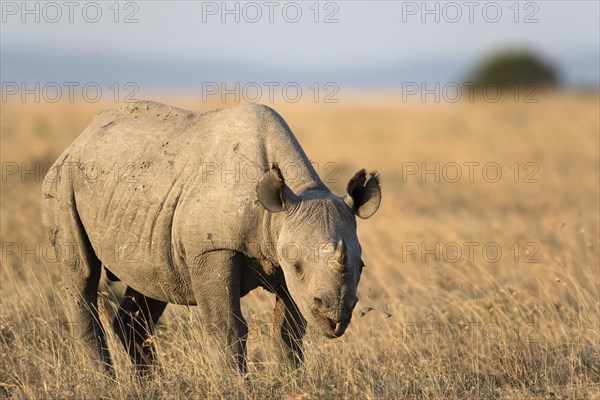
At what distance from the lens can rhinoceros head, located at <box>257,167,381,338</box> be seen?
569 cm

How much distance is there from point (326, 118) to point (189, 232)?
23074 mm

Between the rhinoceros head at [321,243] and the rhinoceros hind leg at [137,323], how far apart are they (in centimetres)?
202

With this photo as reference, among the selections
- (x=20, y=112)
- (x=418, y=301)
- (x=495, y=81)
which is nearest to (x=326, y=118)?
(x=20, y=112)

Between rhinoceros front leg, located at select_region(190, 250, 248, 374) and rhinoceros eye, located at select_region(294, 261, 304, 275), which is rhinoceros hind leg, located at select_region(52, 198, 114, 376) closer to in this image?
rhinoceros front leg, located at select_region(190, 250, 248, 374)

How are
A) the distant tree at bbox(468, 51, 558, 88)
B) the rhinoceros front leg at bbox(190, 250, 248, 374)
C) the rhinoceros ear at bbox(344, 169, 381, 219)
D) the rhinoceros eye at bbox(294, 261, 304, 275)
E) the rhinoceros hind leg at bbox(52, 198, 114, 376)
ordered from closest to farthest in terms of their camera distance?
the rhinoceros eye at bbox(294, 261, 304, 275), the rhinoceros ear at bbox(344, 169, 381, 219), the rhinoceros front leg at bbox(190, 250, 248, 374), the rhinoceros hind leg at bbox(52, 198, 114, 376), the distant tree at bbox(468, 51, 558, 88)

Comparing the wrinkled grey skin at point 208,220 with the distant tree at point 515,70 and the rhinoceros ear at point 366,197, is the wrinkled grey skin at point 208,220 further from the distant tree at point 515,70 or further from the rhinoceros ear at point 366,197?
the distant tree at point 515,70

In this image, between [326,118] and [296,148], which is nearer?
[296,148]

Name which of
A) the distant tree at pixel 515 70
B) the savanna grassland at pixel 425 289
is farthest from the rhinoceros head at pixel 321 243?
the distant tree at pixel 515 70

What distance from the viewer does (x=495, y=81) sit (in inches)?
2056

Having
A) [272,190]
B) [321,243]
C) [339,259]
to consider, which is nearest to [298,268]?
[321,243]

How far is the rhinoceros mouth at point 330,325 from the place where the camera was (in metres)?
5.69

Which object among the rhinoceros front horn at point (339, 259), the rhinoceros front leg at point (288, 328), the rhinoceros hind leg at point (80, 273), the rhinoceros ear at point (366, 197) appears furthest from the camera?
the rhinoceros hind leg at point (80, 273)

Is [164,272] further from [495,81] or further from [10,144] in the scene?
[495,81]

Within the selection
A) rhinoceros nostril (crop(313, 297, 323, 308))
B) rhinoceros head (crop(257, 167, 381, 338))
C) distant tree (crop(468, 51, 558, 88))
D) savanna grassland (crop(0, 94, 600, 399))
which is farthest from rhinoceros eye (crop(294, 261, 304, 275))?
distant tree (crop(468, 51, 558, 88))
